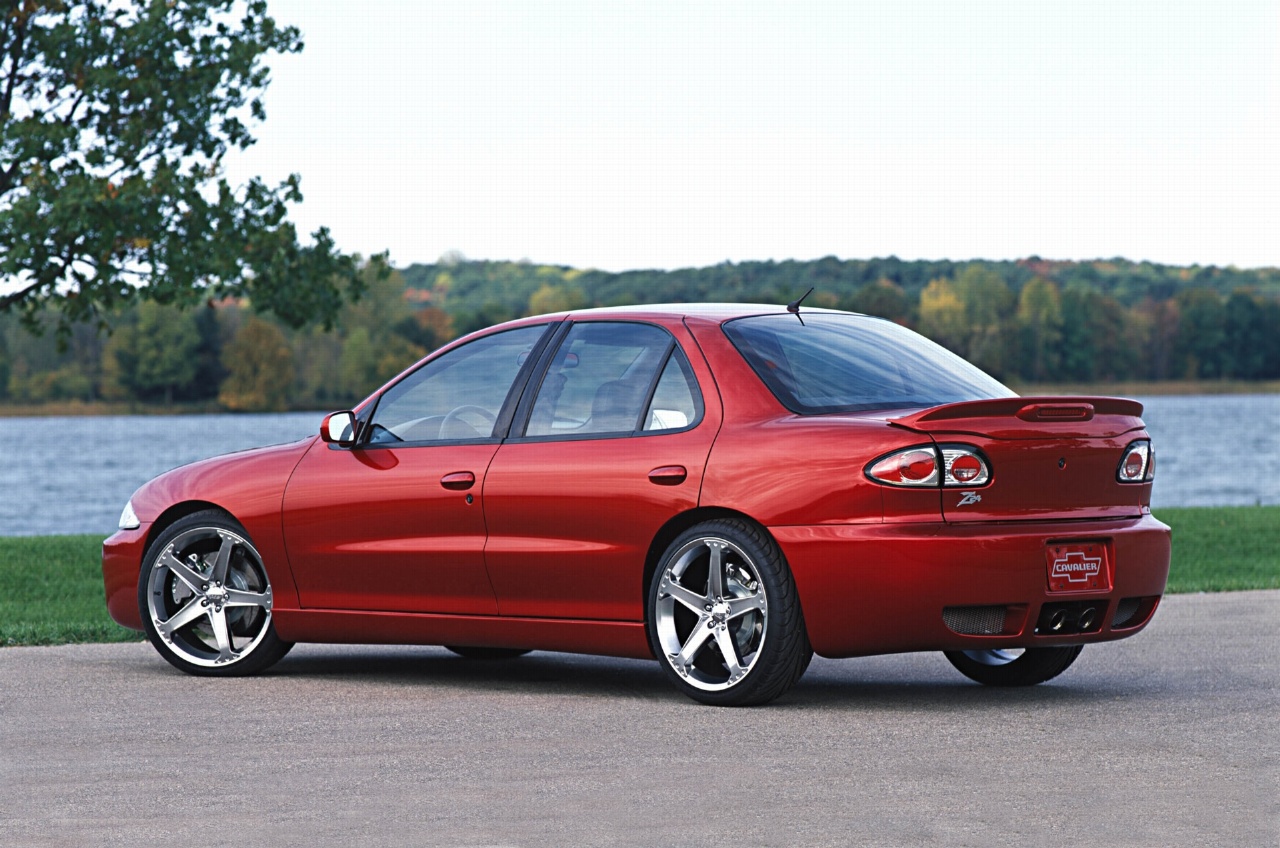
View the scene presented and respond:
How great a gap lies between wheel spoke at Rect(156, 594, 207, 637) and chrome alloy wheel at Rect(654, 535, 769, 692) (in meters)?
2.40

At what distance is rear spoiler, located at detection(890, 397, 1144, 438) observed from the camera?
692 cm

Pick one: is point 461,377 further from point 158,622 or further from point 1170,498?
point 1170,498

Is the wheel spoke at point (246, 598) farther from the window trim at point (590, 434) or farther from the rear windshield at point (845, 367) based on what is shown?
the rear windshield at point (845, 367)

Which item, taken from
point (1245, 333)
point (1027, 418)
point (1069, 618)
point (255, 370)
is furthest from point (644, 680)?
point (255, 370)

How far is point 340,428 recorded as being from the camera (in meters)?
8.27

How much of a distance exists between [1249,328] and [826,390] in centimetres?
9151

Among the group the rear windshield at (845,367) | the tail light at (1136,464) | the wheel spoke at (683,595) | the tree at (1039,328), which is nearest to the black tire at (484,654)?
the wheel spoke at (683,595)

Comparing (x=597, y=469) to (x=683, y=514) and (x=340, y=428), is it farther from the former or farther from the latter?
(x=340, y=428)

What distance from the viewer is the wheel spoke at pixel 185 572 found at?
8602 millimetres

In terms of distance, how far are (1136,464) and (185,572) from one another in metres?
4.19

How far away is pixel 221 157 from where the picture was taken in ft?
65.8

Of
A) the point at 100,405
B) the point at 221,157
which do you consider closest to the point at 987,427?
the point at 221,157

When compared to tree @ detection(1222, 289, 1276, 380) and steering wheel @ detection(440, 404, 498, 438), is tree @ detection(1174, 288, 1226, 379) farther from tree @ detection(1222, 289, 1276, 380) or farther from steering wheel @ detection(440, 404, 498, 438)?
steering wheel @ detection(440, 404, 498, 438)

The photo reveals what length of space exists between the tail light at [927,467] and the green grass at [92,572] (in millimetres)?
5064
